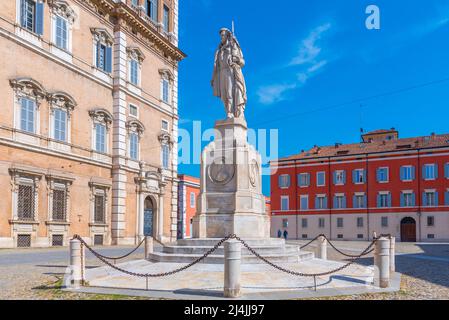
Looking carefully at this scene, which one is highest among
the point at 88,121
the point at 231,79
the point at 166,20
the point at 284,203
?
the point at 166,20

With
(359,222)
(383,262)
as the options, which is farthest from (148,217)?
(383,262)

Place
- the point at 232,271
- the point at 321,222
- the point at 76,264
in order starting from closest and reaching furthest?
the point at 232,271
the point at 76,264
the point at 321,222

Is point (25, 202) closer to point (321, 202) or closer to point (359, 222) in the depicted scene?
point (321, 202)

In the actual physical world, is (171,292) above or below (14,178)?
below

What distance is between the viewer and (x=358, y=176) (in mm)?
49938

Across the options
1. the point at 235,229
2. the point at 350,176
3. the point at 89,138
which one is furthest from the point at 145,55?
the point at 350,176

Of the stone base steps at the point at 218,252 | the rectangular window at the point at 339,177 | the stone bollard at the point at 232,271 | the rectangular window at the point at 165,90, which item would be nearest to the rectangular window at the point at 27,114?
the stone base steps at the point at 218,252

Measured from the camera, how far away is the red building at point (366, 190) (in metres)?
46.1

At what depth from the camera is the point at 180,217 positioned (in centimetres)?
4412

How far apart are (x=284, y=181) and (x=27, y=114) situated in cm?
3579

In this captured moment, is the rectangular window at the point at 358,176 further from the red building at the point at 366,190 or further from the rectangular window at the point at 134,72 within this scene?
the rectangular window at the point at 134,72

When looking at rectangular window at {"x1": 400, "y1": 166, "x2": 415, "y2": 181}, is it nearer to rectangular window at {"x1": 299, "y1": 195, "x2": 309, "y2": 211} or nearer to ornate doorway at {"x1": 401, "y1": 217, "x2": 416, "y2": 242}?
ornate doorway at {"x1": 401, "y1": 217, "x2": 416, "y2": 242}

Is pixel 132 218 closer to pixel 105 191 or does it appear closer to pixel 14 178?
pixel 105 191
